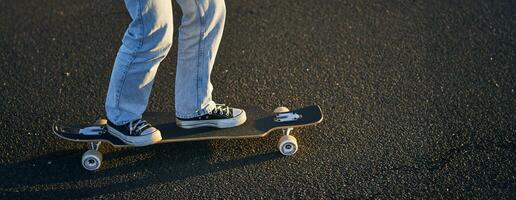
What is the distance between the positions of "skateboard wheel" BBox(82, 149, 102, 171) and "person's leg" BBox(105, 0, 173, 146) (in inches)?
6.6

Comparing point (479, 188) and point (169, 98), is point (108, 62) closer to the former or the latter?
point (169, 98)

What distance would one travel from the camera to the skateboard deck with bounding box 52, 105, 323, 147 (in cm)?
427

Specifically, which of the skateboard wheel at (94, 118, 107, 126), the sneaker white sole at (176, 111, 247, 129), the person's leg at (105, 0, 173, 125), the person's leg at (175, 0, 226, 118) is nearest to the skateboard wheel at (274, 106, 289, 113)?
the sneaker white sole at (176, 111, 247, 129)

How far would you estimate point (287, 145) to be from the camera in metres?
4.32

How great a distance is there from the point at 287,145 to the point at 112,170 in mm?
1062

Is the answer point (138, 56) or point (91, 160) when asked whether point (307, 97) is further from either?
point (91, 160)

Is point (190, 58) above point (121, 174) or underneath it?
above

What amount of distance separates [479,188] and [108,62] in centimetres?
277

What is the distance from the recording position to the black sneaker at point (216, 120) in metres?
4.36

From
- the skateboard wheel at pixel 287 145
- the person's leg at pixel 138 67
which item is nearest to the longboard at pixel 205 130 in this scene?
the skateboard wheel at pixel 287 145

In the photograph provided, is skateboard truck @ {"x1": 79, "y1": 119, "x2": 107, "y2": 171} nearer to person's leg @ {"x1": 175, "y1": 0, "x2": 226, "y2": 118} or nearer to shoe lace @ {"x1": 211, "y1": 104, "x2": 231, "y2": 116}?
person's leg @ {"x1": 175, "y1": 0, "x2": 226, "y2": 118}

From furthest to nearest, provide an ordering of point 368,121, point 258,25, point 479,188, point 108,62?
1. point 258,25
2. point 108,62
3. point 368,121
4. point 479,188

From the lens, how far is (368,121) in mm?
4645

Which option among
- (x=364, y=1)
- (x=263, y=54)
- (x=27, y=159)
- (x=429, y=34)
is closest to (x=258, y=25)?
(x=263, y=54)
